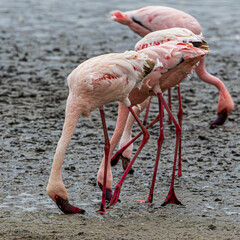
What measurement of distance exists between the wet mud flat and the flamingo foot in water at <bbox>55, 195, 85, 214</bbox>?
0.19 feet

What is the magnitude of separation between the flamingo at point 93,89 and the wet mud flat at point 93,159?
259 mm

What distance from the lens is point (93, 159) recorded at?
6746mm

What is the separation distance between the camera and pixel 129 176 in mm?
6328

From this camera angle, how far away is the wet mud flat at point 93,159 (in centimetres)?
491

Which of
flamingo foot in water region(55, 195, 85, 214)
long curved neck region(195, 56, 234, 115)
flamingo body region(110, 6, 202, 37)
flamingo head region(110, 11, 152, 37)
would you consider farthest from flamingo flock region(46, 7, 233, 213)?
flamingo head region(110, 11, 152, 37)

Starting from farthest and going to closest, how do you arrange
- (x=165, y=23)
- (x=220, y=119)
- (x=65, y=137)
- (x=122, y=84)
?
(x=220, y=119), (x=165, y=23), (x=122, y=84), (x=65, y=137)

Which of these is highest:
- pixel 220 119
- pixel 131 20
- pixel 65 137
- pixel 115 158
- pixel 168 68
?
pixel 168 68

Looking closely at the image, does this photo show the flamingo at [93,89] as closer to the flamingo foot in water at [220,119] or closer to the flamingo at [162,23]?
the flamingo at [162,23]

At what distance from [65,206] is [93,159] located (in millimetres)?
1727

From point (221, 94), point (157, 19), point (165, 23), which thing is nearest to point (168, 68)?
point (165, 23)

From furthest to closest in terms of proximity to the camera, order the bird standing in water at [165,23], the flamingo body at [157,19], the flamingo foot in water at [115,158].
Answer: the bird standing in water at [165,23] → the flamingo body at [157,19] → the flamingo foot in water at [115,158]

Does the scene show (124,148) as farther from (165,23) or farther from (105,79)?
(165,23)

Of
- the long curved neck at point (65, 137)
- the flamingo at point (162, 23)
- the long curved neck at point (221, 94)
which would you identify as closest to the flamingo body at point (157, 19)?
the flamingo at point (162, 23)

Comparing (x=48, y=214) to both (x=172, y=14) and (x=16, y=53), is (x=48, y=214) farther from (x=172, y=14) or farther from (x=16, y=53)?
(x=16, y=53)
